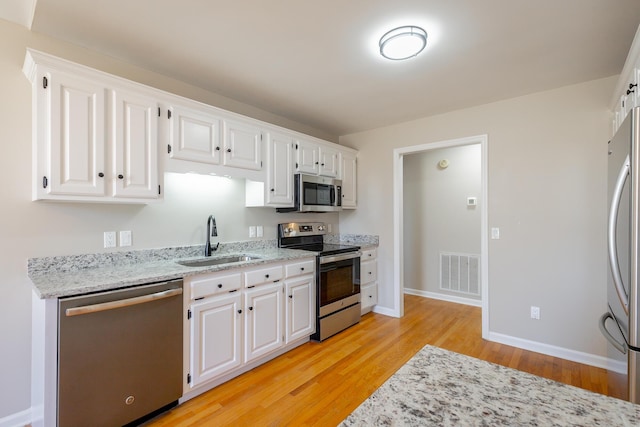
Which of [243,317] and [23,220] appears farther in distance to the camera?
[243,317]

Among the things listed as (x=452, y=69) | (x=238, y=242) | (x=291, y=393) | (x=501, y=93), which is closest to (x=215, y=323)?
(x=291, y=393)

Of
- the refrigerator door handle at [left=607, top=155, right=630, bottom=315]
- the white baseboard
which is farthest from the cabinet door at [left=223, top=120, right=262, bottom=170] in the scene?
the refrigerator door handle at [left=607, top=155, right=630, bottom=315]

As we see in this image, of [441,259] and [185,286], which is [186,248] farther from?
[441,259]

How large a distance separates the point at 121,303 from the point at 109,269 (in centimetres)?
53

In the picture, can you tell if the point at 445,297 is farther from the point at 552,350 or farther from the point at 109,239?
the point at 109,239

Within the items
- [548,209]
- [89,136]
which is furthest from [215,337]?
[548,209]

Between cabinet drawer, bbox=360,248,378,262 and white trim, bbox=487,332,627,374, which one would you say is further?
cabinet drawer, bbox=360,248,378,262

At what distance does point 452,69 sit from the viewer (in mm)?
2455

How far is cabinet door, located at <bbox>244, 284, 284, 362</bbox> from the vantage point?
2.47 metres

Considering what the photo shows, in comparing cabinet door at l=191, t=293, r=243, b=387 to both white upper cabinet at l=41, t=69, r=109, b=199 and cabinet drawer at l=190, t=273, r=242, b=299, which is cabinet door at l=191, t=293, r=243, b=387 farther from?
white upper cabinet at l=41, t=69, r=109, b=199

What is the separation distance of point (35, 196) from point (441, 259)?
4.71m

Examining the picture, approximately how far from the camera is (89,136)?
1.93 metres

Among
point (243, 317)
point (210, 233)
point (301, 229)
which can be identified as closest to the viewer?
point (243, 317)

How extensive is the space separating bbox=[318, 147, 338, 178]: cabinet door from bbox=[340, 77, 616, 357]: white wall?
1377 millimetres
